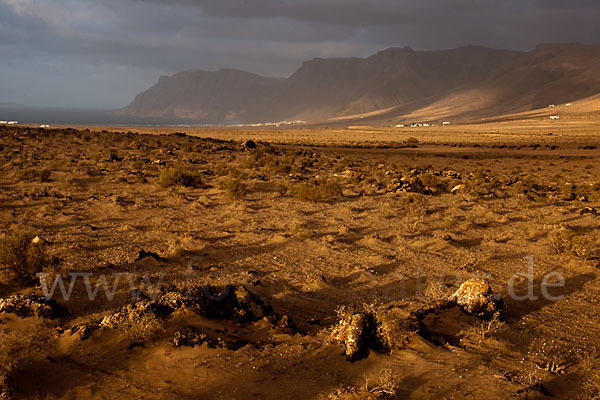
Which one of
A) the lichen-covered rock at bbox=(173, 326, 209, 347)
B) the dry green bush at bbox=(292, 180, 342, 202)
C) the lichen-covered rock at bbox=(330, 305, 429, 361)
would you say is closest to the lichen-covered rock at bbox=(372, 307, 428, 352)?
the lichen-covered rock at bbox=(330, 305, 429, 361)

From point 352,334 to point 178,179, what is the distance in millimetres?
12510

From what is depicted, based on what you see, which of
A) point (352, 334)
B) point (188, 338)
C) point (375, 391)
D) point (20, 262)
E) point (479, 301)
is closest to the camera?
point (375, 391)

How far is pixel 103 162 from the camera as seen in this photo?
22.1 meters

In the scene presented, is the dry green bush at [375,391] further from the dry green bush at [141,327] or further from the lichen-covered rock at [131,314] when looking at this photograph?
the lichen-covered rock at [131,314]

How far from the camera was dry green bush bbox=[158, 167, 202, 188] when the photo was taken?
15.4 meters

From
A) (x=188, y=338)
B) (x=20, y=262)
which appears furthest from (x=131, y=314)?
(x=20, y=262)

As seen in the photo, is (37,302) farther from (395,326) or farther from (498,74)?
(498,74)

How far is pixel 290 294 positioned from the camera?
6672mm

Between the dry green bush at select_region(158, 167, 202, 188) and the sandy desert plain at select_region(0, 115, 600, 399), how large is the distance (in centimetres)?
15

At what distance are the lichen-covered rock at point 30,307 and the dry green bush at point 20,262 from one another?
3.90ft

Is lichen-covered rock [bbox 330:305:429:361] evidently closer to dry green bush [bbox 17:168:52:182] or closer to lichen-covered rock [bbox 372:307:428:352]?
lichen-covered rock [bbox 372:307:428:352]


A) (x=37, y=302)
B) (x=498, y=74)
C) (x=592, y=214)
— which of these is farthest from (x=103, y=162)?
(x=498, y=74)

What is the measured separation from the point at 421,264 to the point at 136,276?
5361 mm

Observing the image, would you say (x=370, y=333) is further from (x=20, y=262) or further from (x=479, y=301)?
(x=20, y=262)
